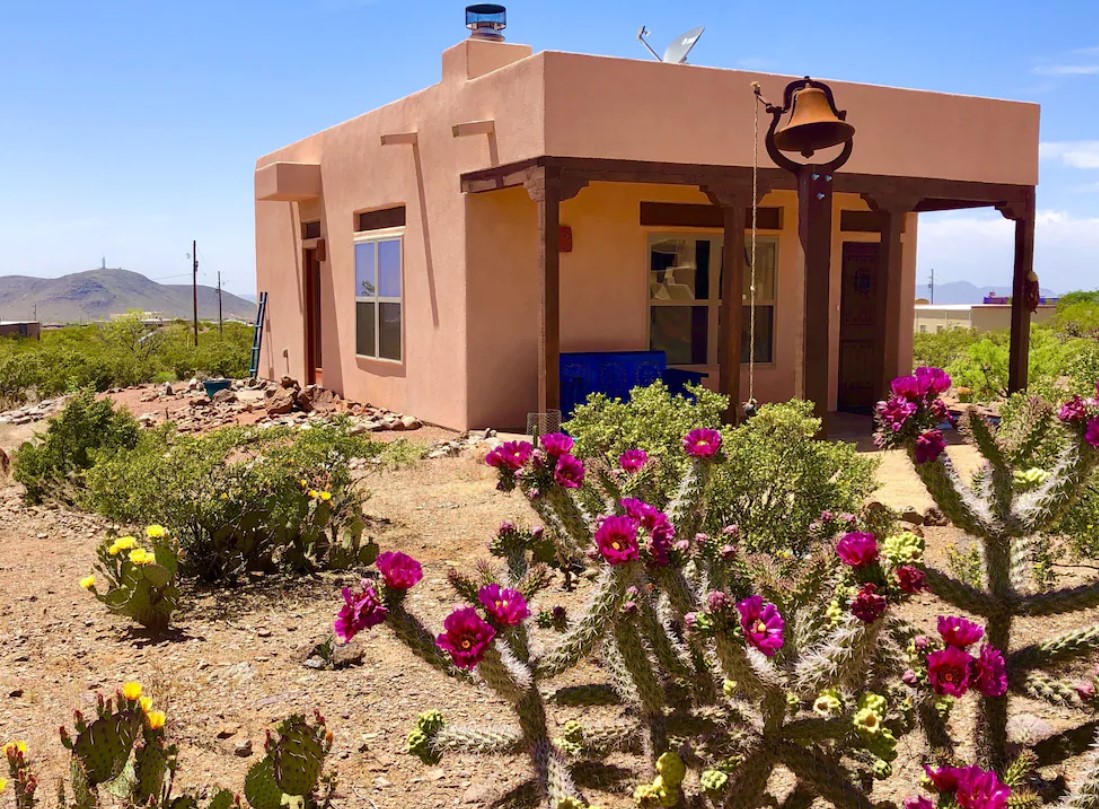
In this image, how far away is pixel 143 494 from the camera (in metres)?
6.35

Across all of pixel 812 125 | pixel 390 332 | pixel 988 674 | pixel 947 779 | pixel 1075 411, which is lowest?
pixel 947 779

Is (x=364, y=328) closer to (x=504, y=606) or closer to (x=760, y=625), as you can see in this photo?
(x=504, y=606)

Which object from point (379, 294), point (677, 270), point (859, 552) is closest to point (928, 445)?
point (859, 552)

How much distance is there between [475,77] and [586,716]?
959cm

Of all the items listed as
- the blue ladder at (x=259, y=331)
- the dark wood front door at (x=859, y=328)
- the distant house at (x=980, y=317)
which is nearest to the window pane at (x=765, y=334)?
the dark wood front door at (x=859, y=328)

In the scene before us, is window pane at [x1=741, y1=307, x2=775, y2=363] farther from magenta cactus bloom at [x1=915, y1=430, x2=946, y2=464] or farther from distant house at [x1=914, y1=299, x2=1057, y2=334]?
distant house at [x1=914, y1=299, x2=1057, y2=334]

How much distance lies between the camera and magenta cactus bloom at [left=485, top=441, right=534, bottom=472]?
354 cm

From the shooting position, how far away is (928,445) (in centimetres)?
315

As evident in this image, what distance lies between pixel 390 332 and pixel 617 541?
12.1m

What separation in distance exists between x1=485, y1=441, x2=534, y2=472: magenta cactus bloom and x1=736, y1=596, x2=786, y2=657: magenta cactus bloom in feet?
3.29

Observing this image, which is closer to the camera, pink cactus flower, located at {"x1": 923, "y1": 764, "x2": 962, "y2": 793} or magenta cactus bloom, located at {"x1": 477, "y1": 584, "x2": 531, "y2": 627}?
pink cactus flower, located at {"x1": 923, "y1": 764, "x2": 962, "y2": 793}

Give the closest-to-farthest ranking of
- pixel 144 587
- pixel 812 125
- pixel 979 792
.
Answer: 1. pixel 979 792
2. pixel 144 587
3. pixel 812 125

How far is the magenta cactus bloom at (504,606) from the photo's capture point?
294 cm

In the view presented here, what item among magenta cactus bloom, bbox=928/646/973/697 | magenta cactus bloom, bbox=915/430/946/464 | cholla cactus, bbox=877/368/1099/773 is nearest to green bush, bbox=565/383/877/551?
cholla cactus, bbox=877/368/1099/773
